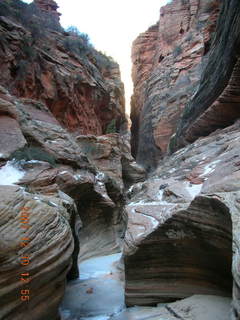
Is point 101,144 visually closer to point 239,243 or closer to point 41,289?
point 41,289

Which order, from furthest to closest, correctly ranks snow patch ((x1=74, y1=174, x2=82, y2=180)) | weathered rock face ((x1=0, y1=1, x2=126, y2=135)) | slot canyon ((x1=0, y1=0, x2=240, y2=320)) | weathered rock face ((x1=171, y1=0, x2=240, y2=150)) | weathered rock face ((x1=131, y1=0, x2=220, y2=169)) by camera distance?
1. weathered rock face ((x1=131, y1=0, x2=220, y2=169))
2. weathered rock face ((x1=0, y1=1, x2=126, y2=135))
3. snow patch ((x1=74, y1=174, x2=82, y2=180))
4. weathered rock face ((x1=171, y1=0, x2=240, y2=150))
5. slot canyon ((x1=0, y1=0, x2=240, y2=320))

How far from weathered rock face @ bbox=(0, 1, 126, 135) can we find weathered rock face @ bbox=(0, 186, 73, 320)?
27.3ft

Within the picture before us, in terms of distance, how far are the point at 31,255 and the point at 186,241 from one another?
2.02m

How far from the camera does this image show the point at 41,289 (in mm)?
2943

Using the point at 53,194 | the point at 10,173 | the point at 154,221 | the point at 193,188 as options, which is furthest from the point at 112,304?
the point at 10,173

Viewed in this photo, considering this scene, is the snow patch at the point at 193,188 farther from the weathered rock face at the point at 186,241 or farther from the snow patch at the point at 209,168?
the snow patch at the point at 209,168

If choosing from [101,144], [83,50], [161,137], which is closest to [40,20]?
[83,50]

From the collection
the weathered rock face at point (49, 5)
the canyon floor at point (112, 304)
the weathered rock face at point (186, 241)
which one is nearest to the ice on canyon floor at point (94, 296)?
the canyon floor at point (112, 304)

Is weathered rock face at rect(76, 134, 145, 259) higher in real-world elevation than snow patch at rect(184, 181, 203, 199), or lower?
lower

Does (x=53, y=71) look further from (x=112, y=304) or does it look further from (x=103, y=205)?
(x=112, y=304)

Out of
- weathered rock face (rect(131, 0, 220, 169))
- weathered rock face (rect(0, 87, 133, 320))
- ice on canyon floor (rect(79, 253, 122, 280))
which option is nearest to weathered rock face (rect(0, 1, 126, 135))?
weathered rock face (rect(0, 87, 133, 320))

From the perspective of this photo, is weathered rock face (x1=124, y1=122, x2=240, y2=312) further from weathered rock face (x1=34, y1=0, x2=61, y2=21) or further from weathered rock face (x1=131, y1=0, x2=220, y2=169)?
weathered rock face (x1=34, y1=0, x2=61, y2=21)

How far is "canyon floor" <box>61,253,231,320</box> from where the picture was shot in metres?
2.88

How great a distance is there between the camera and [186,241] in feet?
11.5
